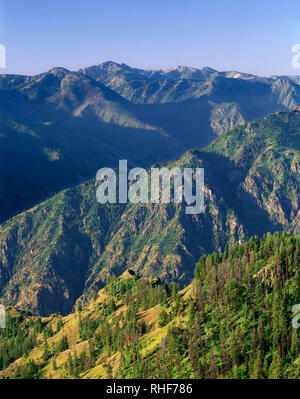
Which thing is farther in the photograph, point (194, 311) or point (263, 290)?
point (194, 311)

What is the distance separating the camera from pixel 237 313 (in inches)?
7062

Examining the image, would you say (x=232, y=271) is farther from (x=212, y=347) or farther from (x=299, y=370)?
(x=299, y=370)
